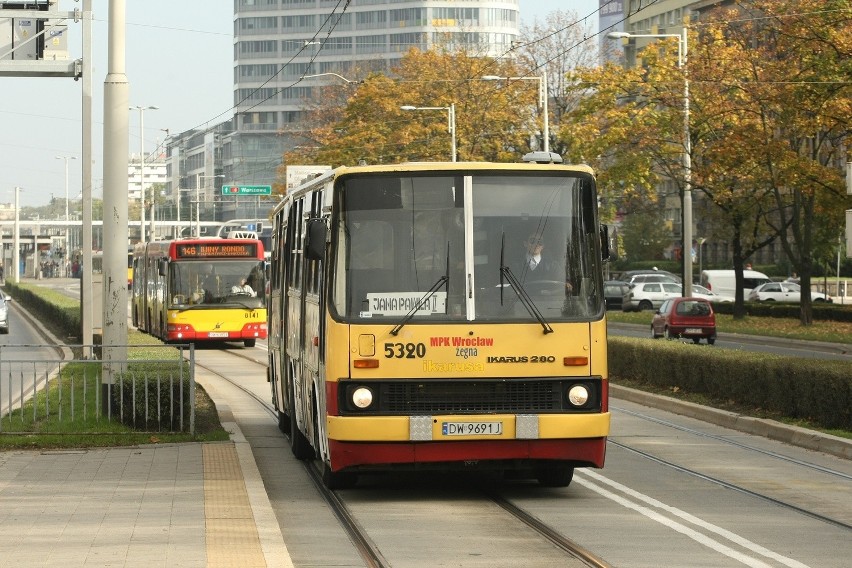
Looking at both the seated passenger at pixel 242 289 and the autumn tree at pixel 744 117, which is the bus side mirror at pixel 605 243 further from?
the seated passenger at pixel 242 289

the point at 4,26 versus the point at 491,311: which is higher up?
the point at 4,26

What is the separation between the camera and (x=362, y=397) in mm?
11523

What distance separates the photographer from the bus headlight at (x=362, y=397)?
37.8 ft

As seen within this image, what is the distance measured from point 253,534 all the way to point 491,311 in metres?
3.06

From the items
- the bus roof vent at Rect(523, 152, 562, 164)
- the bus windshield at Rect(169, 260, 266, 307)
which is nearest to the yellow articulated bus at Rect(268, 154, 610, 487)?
the bus roof vent at Rect(523, 152, 562, 164)

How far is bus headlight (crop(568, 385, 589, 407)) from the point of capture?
1163 centimetres

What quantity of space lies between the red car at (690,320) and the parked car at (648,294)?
2535 centimetres

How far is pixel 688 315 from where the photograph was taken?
43.7 metres

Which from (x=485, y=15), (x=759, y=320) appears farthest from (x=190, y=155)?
(x=759, y=320)

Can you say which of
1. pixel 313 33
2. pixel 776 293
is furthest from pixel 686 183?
pixel 313 33

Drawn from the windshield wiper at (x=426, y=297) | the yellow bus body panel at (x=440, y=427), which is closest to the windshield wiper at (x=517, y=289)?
the windshield wiper at (x=426, y=297)

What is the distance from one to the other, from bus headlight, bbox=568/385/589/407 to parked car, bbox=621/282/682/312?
5854 centimetres

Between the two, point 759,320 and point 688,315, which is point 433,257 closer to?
point 688,315

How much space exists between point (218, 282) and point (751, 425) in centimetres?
2472
